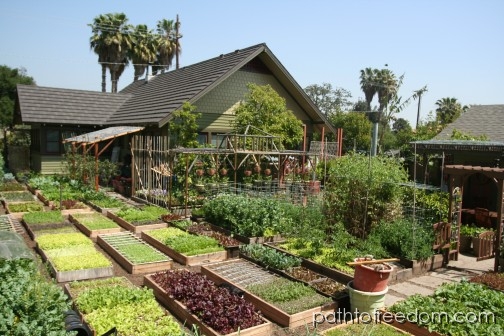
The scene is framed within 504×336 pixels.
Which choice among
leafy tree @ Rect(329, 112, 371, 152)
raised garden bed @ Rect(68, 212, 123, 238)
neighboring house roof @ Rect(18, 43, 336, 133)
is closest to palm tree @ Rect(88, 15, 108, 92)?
neighboring house roof @ Rect(18, 43, 336, 133)

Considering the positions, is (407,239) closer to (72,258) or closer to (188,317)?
(188,317)

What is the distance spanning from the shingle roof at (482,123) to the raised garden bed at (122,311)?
18.3m

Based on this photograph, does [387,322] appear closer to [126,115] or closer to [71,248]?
[71,248]

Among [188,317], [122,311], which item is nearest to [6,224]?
[122,311]

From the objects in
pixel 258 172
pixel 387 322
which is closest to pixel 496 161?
pixel 258 172

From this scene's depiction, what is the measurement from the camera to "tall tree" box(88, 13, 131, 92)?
1537 inches

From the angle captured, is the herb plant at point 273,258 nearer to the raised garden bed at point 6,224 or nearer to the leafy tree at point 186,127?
the raised garden bed at point 6,224

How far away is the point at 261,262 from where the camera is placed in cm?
874

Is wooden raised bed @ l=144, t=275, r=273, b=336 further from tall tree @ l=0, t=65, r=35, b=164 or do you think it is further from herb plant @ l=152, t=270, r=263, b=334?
tall tree @ l=0, t=65, r=35, b=164

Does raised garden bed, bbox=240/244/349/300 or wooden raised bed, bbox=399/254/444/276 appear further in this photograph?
wooden raised bed, bbox=399/254/444/276

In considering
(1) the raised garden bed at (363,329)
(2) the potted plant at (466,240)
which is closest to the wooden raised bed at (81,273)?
(1) the raised garden bed at (363,329)

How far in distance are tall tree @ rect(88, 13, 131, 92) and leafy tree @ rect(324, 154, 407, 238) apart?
3350 cm

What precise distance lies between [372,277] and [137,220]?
8.02 m

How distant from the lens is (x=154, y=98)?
72.4 feet
